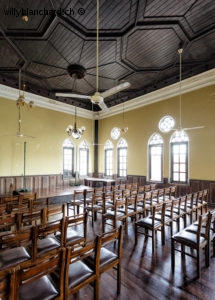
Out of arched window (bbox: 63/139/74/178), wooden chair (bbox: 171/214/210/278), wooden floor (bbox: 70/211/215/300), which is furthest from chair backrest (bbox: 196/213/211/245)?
arched window (bbox: 63/139/74/178)

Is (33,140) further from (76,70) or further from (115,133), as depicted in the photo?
(115,133)

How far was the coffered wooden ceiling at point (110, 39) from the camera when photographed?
146 inches

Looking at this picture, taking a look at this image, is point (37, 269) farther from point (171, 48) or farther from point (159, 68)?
point (159, 68)

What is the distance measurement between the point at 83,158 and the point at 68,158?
1037 mm

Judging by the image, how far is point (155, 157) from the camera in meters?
7.71

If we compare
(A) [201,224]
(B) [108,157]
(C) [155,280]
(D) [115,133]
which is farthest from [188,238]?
(B) [108,157]

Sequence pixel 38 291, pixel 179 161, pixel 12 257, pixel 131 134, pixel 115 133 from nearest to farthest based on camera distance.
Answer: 1. pixel 38 291
2. pixel 12 257
3. pixel 179 161
4. pixel 131 134
5. pixel 115 133

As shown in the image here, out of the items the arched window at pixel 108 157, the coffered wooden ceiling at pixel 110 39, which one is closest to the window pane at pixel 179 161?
the coffered wooden ceiling at pixel 110 39

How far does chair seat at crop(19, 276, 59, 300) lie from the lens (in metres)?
1.37

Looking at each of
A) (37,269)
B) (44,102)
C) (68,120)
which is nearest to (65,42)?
(44,102)

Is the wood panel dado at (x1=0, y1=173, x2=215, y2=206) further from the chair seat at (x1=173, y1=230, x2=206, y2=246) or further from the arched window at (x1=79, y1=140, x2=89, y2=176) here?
the chair seat at (x1=173, y1=230, x2=206, y2=246)

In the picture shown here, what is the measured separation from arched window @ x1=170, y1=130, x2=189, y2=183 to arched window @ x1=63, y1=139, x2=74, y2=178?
17.5ft

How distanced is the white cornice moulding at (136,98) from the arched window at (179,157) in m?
1.80

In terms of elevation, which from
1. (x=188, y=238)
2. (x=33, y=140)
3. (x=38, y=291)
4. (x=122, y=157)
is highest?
(x=33, y=140)
